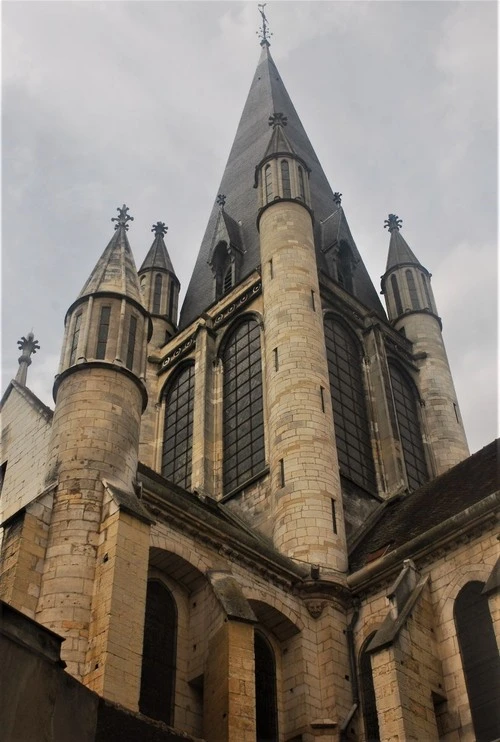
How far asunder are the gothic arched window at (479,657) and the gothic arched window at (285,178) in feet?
46.9

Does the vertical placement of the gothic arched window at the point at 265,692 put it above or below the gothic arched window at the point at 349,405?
below

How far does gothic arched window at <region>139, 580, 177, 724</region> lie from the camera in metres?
12.6

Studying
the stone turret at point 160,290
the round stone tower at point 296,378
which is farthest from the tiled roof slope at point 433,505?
the stone turret at point 160,290

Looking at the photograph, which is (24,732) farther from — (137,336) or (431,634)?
(137,336)

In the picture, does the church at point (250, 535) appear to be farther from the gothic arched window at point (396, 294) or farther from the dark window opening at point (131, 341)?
the gothic arched window at point (396, 294)

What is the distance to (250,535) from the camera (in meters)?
16.6

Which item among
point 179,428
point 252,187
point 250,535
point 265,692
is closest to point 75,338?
point 250,535

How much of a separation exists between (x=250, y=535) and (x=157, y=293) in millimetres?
14893

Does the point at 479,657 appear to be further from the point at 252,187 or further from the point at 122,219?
the point at 252,187

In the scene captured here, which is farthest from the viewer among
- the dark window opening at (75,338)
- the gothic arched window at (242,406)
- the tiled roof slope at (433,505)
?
the gothic arched window at (242,406)

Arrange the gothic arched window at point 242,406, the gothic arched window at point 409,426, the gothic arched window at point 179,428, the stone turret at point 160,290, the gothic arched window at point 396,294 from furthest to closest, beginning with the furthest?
the gothic arched window at point 396,294, the stone turret at point 160,290, the gothic arched window at point 409,426, the gothic arched window at point 179,428, the gothic arched window at point 242,406

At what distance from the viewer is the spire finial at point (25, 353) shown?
20.2 metres

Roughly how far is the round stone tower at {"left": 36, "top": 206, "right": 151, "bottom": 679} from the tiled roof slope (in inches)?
212

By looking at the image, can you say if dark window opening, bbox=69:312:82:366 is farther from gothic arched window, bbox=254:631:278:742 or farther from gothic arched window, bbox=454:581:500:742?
gothic arched window, bbox=454:581:500:742
